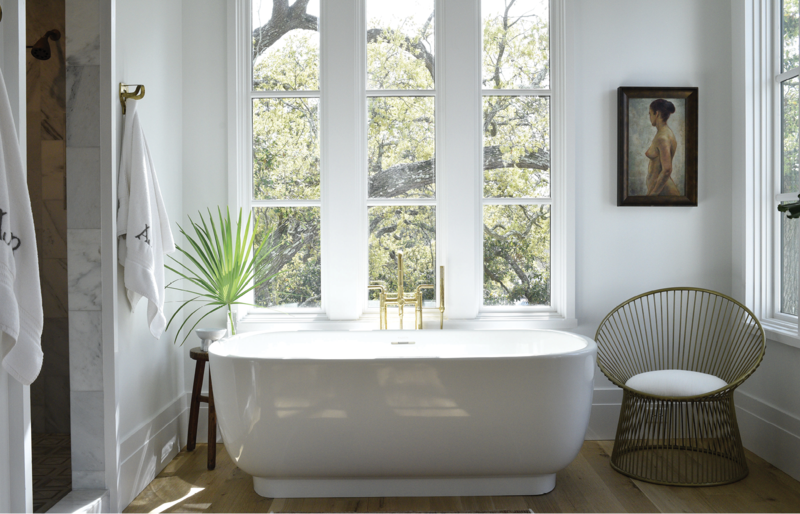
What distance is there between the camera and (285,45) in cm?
316

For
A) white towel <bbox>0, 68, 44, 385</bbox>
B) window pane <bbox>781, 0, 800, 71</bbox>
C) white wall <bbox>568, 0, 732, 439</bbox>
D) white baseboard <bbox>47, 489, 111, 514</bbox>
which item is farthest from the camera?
white wall <bbox>568, 0, 732, 439</bbox>

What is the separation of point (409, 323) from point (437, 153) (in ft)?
3.27

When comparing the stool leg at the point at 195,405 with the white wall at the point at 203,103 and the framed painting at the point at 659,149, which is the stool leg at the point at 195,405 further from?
the framed painting at the point at 659,149

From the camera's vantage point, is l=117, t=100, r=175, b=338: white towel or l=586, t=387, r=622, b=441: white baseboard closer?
l=117, t=100, r=175, b=338: white towel

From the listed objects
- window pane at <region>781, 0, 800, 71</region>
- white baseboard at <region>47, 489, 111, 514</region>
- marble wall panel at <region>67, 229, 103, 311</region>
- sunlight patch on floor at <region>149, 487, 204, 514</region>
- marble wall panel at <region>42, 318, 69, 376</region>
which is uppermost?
window pane at <region>781, 0, 800, 71</region>

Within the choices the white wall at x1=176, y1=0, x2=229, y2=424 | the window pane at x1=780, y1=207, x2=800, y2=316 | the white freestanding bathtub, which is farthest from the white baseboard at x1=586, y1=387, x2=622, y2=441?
the white wall at x1=176, y1=0, x2=229, y2=424

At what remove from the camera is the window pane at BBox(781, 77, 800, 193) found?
2730 mm

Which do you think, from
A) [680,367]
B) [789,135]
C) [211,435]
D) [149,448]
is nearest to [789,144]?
[789,135]

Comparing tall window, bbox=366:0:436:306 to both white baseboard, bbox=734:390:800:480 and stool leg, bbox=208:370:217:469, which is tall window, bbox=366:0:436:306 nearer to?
stool leg, bbox=208:370:217:469

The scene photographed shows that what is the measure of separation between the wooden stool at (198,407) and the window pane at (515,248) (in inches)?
63.5

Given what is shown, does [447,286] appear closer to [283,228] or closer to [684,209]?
[283,228]

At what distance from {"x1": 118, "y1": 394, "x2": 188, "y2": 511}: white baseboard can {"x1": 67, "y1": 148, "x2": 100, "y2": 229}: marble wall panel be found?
3.11 ft

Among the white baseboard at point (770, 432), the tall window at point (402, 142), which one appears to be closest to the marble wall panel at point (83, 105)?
the tall window at point (402, 142)

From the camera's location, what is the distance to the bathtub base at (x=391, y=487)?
91.4 inches
